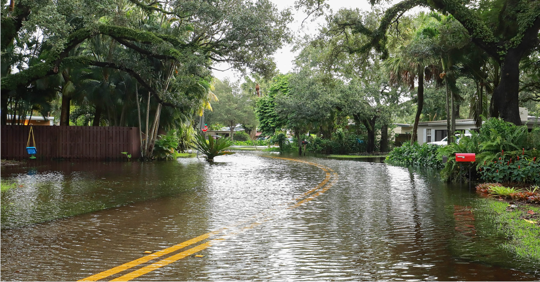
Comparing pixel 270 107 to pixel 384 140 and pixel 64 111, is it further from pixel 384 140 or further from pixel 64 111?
pixel 64 111

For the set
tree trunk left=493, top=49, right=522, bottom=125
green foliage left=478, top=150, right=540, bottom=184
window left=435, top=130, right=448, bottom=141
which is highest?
tree trunk left=493, top=49, right=522, bottom=125

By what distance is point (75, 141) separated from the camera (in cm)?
2706

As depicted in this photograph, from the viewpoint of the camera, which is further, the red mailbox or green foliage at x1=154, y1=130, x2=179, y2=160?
green foliage at x1=154, y1=130, x2=179, y2=160

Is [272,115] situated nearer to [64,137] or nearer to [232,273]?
[64,137]

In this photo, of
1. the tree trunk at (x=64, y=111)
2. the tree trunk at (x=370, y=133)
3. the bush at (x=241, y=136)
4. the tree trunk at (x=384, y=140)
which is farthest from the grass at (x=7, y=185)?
the bush at (x=241, y=136)

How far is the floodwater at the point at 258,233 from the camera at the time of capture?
5.15 m

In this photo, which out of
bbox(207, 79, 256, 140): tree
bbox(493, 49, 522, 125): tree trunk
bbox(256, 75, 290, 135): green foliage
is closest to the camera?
bbox(493, 49, 522, 125): tree trunk

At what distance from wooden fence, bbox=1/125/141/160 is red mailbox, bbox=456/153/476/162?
1883 centimetres

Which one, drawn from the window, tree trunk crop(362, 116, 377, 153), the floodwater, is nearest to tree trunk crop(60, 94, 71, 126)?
the floodwater

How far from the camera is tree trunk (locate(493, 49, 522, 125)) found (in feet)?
56.7

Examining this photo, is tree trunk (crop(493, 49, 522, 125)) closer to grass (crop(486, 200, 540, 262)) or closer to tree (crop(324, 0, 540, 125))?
tree (crop(324, 0, 540, 125))

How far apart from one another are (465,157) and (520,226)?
665cm

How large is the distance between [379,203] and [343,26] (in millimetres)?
13229

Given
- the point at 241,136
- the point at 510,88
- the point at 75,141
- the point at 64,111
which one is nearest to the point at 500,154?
the point at 510,88
